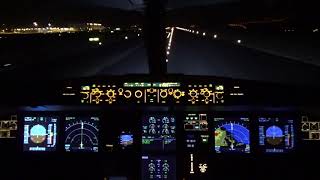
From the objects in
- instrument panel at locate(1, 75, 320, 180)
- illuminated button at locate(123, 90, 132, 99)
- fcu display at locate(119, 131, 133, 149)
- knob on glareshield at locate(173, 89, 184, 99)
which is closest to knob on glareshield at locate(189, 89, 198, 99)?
knob on glareshield at locate(173, 89, 184, 99)

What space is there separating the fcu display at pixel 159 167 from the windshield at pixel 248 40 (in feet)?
5.98

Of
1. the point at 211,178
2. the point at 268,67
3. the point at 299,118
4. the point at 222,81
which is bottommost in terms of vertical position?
the point at 211,178

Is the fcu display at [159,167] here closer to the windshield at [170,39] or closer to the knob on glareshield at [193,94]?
the knob on glareshield at [193,94]

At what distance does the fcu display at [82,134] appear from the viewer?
20.3ft

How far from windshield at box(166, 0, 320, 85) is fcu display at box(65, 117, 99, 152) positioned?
176 centimetres

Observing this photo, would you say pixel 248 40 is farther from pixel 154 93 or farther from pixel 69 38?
pixel 154 93

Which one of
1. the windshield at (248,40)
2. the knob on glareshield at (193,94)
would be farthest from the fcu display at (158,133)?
the windshield at (248,40)

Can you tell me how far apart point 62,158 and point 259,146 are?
2660 millimetres

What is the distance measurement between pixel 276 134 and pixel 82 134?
2.60 meters

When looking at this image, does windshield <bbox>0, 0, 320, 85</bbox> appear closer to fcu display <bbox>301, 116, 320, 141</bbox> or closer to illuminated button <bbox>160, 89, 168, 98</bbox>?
fcu display <bbox>301, 116, 320, 141</bbox>

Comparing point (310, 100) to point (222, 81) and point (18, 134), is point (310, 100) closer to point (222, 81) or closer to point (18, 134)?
point (222, 81)

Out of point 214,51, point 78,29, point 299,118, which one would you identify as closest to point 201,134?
point 299,118

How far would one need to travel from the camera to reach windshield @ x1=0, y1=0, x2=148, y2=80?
573 cm

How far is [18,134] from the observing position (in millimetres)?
6297
